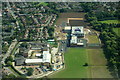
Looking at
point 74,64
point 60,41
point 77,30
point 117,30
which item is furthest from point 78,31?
point 74,64

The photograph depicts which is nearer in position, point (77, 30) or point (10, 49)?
point (10, 49)

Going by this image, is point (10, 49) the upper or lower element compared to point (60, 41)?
lower

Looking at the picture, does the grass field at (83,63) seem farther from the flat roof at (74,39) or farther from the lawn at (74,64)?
the flat roof at (74,39)

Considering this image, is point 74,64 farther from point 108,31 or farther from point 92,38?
point 108,31

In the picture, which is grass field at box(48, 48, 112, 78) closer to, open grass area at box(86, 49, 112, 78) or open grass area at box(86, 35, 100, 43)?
open grass area at box(86, 49, 112, 78)

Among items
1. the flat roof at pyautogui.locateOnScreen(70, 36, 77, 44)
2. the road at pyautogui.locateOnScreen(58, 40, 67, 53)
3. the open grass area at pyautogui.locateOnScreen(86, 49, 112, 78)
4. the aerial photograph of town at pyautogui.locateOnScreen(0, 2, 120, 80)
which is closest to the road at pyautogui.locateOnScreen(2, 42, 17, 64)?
the aerial photograph of town at pyautogui.locateOnScreen(0, 2, 120, 80)

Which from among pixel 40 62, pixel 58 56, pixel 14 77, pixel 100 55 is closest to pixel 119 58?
pixel 100 55

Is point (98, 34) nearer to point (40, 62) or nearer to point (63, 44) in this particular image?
point (63, 44)
